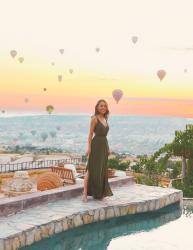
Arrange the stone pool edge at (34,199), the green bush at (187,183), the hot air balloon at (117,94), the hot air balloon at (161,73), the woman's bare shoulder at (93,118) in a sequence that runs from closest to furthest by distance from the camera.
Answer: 1. the stone pool edge at (34,199)
2. the woman's bare shoulder at (93,118)
3. the green bush at (187,183)
4. the hot air balloon at (161,73)
5. the hot air balloon at (117,94)

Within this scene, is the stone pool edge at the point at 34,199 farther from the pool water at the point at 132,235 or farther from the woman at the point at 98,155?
the pool water at the point at 132,235

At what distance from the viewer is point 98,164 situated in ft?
30.6

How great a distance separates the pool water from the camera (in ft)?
26.3

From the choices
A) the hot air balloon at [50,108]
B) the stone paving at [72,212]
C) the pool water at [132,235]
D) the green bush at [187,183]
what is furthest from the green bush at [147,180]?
the hot air balloon at [50,108]

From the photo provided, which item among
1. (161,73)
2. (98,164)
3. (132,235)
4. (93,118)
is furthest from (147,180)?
(161,73)

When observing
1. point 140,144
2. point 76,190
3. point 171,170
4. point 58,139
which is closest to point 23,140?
Result: point 58,139

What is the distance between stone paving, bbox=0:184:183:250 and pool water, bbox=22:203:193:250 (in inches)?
5.6

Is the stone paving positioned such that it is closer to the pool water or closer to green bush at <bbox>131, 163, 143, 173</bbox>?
the pool water

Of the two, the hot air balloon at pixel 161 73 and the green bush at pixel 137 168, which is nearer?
the green bush at pixel 137 168

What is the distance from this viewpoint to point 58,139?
135500mm

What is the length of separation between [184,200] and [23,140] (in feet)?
371

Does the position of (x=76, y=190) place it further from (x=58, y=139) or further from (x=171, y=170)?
(x=58, y=139)

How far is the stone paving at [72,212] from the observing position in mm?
7383

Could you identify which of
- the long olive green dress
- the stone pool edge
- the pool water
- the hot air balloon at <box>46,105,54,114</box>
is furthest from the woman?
the hot air balloon at <box>46,105,54,114</box>
